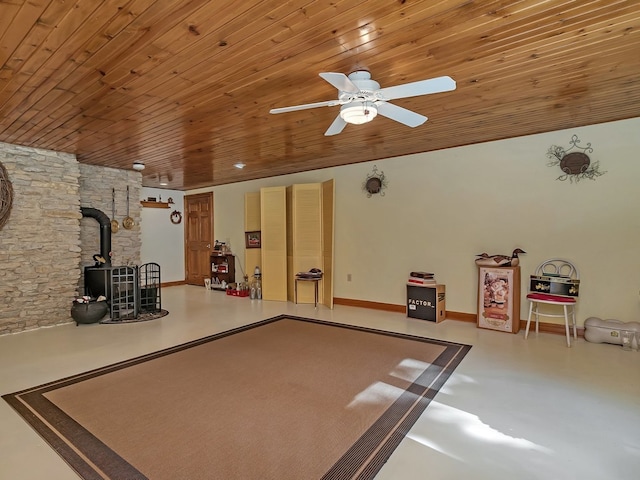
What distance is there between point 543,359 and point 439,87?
9.56 feet

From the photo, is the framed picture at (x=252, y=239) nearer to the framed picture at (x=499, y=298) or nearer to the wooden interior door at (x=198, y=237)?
the wooden interior door at (x=198, y=237)

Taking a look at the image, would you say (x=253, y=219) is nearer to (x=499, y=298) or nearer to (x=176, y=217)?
(x=176, y=217)

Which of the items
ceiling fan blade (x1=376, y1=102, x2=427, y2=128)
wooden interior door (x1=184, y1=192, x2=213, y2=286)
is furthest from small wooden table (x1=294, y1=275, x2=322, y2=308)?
ceiling fan blade (x1=376, y1=102, x2=427, y2=128)

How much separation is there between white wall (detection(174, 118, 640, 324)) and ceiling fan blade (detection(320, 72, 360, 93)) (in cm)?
320

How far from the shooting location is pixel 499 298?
443cm

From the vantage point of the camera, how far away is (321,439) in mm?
2121

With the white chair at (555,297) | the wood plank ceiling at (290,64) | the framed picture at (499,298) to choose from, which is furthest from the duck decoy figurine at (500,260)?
the wood plank ceiling at (290,64)

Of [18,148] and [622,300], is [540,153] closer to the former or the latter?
[622,300]

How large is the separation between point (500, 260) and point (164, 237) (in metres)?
7.41

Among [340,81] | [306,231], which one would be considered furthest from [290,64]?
[306,231]

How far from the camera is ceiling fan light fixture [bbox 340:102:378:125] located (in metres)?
2.47

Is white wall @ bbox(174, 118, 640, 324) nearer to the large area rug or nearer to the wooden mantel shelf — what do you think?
the large area rug

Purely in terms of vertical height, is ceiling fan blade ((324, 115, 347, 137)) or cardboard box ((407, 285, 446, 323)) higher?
ceiling fan blade ((324, 115, 347, 137))

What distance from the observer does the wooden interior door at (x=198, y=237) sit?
8.51 meters
